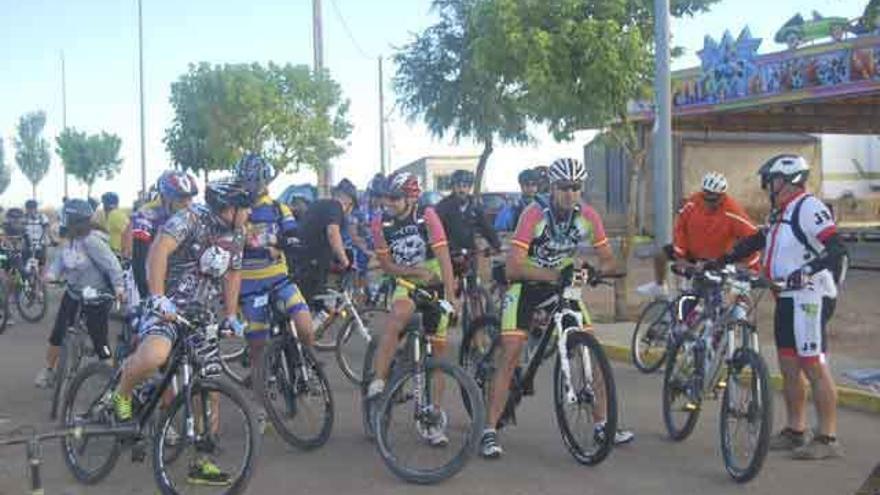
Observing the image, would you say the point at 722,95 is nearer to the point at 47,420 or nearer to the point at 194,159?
the point at 47,420

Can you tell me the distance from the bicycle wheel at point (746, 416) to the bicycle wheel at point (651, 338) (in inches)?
138

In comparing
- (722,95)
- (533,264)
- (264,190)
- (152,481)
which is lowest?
(152,481)

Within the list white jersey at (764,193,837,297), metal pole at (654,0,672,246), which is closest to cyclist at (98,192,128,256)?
metal pole at (654,0,672,246)

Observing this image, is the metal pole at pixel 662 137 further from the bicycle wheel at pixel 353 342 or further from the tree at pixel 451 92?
the tree at pixel 451 92

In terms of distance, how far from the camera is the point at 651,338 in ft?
34.6

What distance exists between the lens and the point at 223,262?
6531mm

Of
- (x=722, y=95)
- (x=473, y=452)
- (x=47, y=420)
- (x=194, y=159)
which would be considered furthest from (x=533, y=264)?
(x=194, y=159)

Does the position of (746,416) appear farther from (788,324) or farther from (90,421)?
(90,421)

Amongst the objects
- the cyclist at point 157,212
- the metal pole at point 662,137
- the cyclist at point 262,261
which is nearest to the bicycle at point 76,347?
the cyclist at point 157,212

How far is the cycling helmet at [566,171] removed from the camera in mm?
6961

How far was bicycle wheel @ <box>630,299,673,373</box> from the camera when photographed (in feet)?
34.0

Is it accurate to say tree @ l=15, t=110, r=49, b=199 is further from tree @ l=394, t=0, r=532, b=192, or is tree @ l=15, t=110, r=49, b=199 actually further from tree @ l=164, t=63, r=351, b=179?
tree @ l=394, t=0, r=532, b=192

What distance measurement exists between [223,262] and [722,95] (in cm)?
1870

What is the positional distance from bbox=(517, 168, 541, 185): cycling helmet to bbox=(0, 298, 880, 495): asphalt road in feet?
13.1
